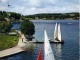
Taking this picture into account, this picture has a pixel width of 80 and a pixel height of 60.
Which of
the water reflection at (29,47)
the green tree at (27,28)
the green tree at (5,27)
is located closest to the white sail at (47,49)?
the water reflection at (29,47)

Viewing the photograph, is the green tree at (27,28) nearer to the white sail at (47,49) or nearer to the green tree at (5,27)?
the green tree at (5,27)

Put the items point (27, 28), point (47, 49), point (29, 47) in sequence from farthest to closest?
point (27, 28) < point (29, 47) < point (47, 49)

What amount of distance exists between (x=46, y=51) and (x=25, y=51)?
43.9ft

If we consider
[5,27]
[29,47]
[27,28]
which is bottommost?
[29,47]

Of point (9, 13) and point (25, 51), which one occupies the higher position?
point (9, 13)

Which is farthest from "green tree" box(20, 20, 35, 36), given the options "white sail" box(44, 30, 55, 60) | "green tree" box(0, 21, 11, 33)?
"white sail" box(44, 30, 55, 60)

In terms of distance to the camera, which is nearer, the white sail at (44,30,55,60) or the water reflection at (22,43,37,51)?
the white sail at (44,30,55,60)

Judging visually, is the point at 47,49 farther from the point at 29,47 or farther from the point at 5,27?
the point at 5,27

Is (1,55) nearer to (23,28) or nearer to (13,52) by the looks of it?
(13,52)

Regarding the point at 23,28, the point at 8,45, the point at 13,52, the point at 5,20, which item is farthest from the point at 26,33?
the point at 13,52

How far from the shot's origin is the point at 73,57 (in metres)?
26.6

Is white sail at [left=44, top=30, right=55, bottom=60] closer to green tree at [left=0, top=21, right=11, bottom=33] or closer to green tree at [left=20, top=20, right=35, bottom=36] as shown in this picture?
green tree at [left=0, top=21, right=11, bottom=33]

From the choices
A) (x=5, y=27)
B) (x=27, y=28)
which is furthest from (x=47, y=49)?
(x=5, y=27)

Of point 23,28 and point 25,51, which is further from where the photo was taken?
point 23,28
